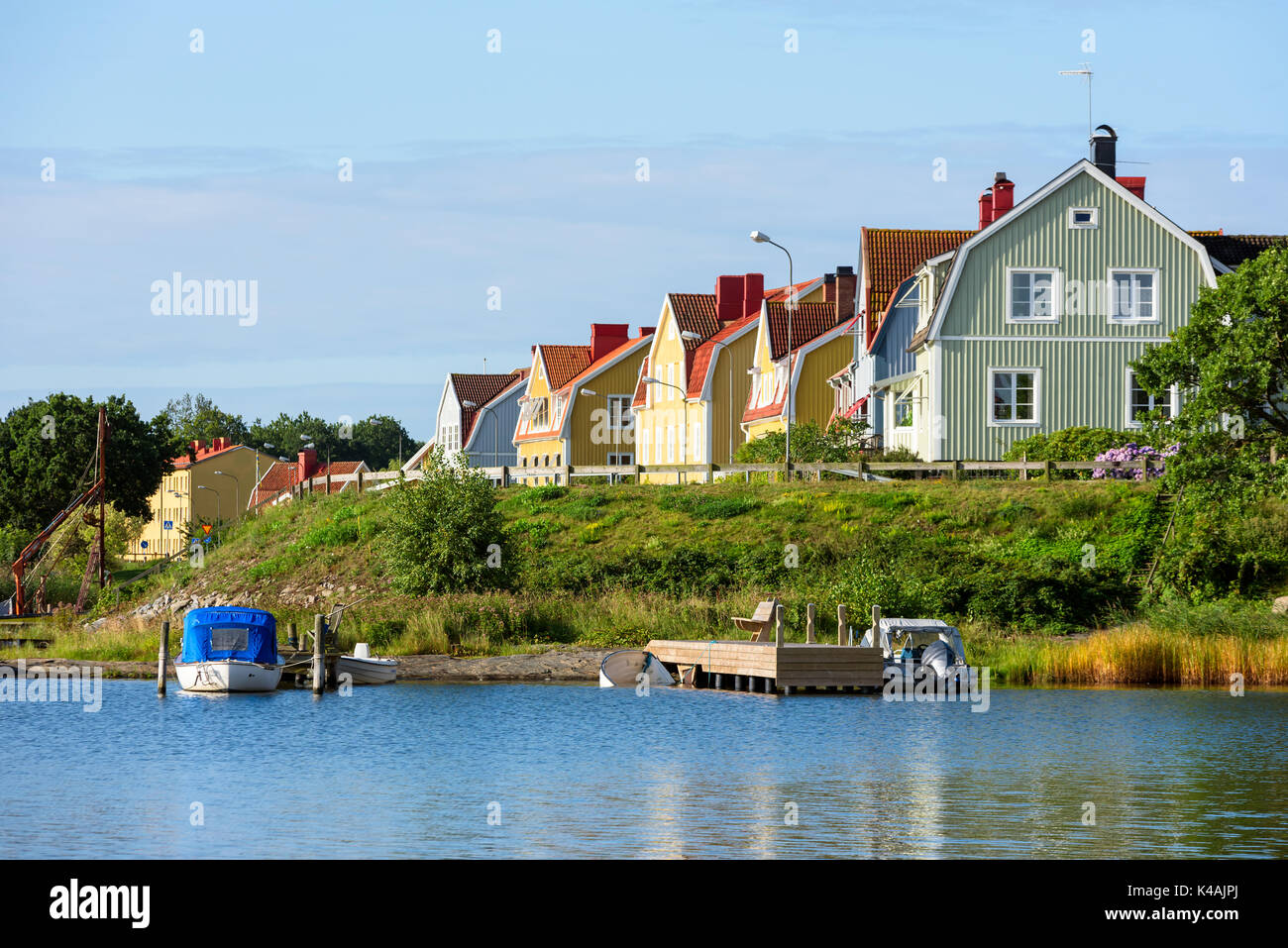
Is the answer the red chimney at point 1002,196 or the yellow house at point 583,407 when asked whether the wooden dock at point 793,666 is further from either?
the yellow house at point 583,407

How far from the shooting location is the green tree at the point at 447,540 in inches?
1880

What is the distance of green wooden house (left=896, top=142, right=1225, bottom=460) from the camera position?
179 ft

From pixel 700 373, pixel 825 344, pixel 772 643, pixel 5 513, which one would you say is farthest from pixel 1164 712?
pixel 5 513

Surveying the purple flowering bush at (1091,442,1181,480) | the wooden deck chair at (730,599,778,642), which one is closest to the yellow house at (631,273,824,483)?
the purple flowering bush at (1091,442,1181,480)

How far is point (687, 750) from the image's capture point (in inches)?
1178

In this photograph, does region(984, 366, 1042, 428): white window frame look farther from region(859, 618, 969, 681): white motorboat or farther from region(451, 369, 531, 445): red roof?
region(451, 369, 531, 445): red roof

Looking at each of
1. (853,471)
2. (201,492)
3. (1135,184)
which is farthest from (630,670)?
(201,492)

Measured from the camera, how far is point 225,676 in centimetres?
4028

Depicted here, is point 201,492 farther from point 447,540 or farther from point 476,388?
point 447,540

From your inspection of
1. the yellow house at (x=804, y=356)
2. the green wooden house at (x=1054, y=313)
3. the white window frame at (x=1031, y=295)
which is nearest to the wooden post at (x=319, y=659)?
the green wooden house at (x=1054, y=313)

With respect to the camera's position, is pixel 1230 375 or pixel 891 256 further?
pixel 891 256

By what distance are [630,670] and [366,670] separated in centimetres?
694
